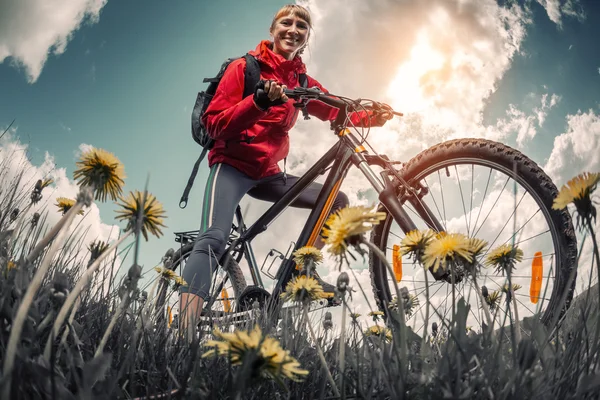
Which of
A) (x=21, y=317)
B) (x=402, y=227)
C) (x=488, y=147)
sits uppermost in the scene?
(x=488, y=147)

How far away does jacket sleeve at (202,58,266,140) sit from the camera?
236cm

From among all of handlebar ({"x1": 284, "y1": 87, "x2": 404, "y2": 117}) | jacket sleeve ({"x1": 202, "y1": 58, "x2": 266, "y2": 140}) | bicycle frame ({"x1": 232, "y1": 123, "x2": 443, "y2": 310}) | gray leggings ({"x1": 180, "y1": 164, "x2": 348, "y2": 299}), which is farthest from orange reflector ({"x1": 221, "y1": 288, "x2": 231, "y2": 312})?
handlebar ({"x1": 284, "y1": 87, "x2": 404, "y2": 117})

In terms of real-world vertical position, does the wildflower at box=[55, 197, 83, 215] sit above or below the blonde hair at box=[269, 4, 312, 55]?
below

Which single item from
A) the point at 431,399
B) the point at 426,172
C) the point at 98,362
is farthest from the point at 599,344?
the point at 426,172

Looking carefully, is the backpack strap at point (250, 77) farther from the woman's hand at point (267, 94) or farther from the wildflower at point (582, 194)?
the wildflower at point (582, 194)

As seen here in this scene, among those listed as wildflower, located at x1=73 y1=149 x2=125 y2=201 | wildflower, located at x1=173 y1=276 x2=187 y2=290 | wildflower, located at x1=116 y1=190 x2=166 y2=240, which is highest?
wildflower, located at x1=173 y1=276 x2=187 y2=290

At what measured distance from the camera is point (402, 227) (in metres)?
2.04

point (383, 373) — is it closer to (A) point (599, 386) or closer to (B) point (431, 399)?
(B) point (431, 399)

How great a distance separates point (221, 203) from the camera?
2.59 m

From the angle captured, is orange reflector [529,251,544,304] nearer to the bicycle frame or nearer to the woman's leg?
the bicycle frame

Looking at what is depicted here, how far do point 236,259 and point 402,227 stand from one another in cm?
190

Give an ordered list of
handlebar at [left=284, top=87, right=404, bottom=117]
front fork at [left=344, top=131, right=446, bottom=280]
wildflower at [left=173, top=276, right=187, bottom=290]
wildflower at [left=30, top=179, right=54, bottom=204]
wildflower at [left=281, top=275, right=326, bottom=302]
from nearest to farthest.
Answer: wildflower at [left=281, top=275, right=326, bottom=302] → wildflower at [left=30, top=179, right=54, bottom=204] → wildflower at [left=173, top=276, right=187, bottom=290] → front fork at [left=344, top=131, right=446, bottom=280] → handlebar at [left=284, top=87, right=404, bottom=117]

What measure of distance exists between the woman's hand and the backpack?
371 millimetres

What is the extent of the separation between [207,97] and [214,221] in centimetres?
96
